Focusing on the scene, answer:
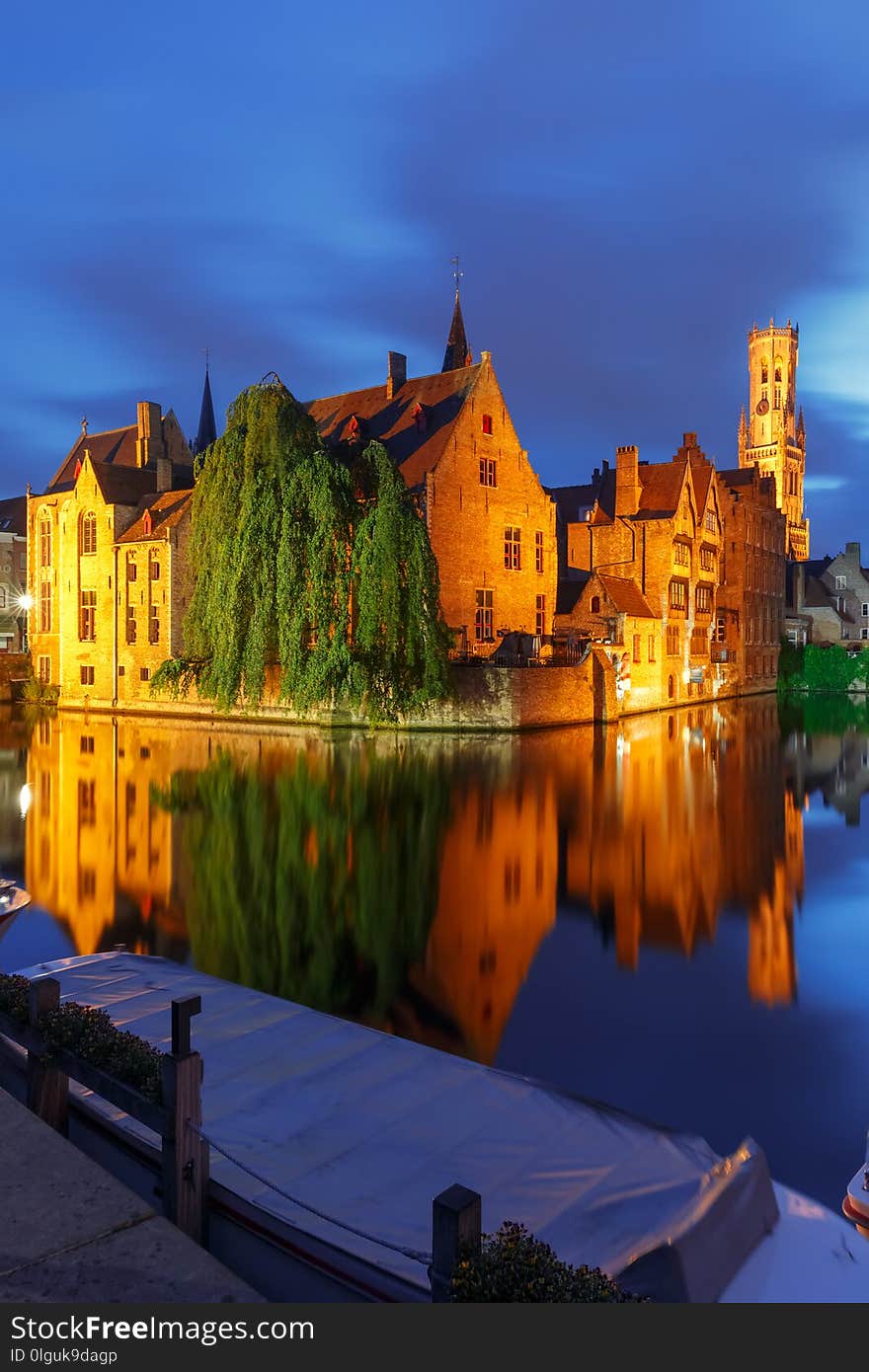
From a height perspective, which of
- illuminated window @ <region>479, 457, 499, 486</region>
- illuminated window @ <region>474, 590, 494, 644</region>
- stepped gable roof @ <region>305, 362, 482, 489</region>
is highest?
stepped gable roof @ <region>305, 362, 482, 489</region>

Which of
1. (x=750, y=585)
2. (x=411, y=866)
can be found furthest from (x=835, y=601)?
(x=411, y=866)

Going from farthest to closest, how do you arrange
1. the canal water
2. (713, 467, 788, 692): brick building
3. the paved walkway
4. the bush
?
(713, 467, 788, 692): brick building, the canal water, the paved walkway, the bush

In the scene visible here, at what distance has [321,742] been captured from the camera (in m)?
30.5

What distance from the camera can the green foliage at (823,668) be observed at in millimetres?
69562

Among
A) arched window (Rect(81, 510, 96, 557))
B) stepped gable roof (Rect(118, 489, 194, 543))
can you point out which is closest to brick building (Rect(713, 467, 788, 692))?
stepped gable roof (Rect(118, 489, 194, 543))

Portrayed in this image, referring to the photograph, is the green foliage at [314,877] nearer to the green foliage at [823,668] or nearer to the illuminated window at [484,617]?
the illuminated window at [484,617]

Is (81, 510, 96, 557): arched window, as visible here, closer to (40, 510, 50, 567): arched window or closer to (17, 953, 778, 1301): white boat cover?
(40, 510, 50, 567): arched window

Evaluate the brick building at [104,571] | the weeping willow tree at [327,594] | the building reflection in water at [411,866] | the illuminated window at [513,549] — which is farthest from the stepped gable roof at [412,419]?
the building reflection in water at [411,866]

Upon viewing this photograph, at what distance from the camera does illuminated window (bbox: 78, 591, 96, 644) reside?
4694 cm

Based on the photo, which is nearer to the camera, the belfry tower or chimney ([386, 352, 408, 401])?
chimney ([386, 352, 408, 401])

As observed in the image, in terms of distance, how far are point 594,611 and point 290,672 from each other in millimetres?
17110

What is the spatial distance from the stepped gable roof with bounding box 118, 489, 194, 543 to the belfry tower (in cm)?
10477

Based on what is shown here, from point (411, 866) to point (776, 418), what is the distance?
138 meters

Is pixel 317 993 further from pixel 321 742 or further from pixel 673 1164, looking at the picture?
pixel 321 742
